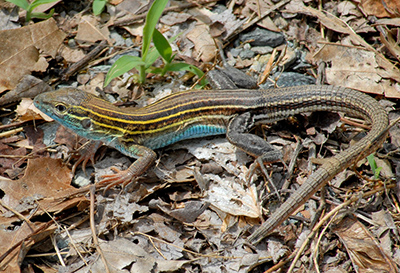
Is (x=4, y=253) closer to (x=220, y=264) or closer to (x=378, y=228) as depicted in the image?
(x=220, y=264)

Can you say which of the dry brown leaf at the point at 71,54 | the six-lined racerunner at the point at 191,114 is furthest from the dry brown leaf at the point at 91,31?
the six-lined racerunner at the point at 191,114

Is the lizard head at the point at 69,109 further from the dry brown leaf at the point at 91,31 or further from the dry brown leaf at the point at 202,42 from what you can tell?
the dry brown leaf at the point at 202,42

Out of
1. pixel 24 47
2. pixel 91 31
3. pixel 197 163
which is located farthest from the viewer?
pixel 91 31

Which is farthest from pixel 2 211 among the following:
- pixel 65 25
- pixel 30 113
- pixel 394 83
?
pixel 394 83

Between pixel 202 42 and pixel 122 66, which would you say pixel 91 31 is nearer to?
pixel 122 66

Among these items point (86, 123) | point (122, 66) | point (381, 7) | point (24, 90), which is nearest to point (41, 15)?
point (24, 90)

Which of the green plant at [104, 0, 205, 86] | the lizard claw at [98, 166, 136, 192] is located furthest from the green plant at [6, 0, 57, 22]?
the lizard claw at [98, 166, 136, 192]
